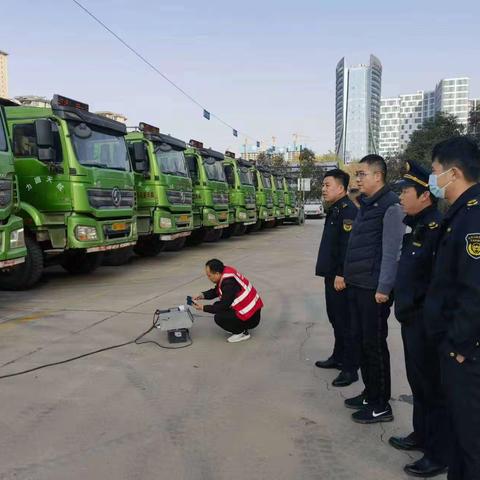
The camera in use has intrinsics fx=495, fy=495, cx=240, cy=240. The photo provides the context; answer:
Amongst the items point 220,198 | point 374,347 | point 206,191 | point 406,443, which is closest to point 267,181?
point 220,198

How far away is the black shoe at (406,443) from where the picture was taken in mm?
2803

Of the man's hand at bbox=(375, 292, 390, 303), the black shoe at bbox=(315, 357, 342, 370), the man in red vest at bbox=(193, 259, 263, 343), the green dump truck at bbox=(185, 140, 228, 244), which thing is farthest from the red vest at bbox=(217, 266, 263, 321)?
the green dump truck at bbox=(185, 140, 228, 244)

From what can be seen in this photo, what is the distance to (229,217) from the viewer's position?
15.7 m

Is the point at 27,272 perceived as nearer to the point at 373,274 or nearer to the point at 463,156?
the point at 373,274

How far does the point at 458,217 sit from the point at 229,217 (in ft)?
45.3

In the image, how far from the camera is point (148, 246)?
11781 mm

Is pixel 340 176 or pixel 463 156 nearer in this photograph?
pixel 463 156

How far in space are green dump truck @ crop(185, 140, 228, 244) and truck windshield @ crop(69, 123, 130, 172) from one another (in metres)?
3.95

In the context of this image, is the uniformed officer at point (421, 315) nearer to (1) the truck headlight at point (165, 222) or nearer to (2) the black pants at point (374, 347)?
(2) the black pants at point (374, 347)

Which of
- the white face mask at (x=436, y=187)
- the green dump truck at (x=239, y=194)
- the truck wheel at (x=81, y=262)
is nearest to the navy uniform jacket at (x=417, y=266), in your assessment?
the white face mask at (x=436, y=187)

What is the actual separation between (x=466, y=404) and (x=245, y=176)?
1591 cm

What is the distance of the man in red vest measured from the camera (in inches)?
192

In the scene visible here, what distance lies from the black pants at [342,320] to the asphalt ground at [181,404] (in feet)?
0.61

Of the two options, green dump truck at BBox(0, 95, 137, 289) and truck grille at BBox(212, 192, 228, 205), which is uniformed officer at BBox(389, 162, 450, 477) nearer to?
green dump truck at BBox(0, 95, 137, 289)
